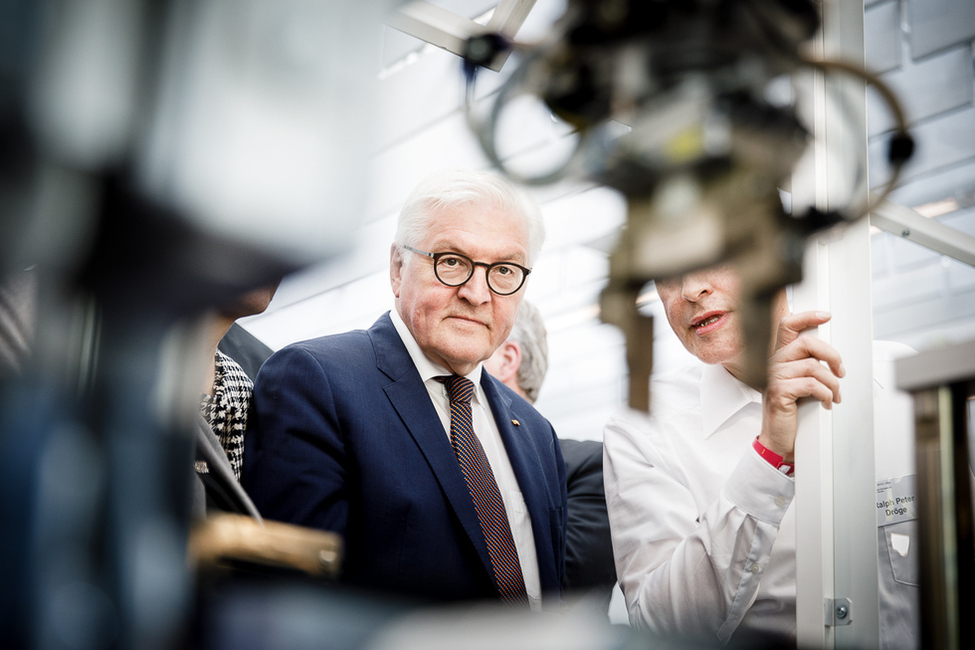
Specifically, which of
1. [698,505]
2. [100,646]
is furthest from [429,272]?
[100,646]

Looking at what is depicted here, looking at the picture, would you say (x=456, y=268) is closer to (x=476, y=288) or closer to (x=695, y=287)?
(x=476, y=288)

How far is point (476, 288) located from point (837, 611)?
704 millimetres

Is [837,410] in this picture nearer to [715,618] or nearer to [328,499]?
[715,618]

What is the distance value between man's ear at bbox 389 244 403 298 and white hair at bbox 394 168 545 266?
0.03m

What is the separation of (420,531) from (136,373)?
0.79 metres

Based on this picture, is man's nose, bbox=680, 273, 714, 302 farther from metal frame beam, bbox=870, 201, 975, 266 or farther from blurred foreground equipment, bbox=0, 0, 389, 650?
blurred foreground equipment, bbox=0, 0, 389, 650

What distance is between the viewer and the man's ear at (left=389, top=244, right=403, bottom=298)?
1137 mm

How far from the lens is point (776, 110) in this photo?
0.92 meters

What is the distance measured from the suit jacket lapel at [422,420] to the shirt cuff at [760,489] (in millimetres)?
380

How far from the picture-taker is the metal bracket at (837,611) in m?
1.04

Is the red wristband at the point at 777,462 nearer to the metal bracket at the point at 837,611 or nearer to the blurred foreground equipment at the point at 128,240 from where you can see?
the metal bracket at the point at 837,611

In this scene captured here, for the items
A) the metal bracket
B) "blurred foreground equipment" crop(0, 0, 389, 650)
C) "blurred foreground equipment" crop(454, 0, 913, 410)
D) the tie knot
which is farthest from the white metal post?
"blurred foreground equipment" crop(0, 0, 389, 650)

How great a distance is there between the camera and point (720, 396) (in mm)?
1205

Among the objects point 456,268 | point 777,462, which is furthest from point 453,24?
point 777,462
